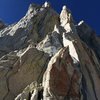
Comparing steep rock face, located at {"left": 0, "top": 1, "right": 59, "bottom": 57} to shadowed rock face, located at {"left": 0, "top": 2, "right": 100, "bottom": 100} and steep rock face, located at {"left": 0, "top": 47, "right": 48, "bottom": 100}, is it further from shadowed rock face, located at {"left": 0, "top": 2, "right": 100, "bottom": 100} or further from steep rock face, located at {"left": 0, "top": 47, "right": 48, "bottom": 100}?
steep rock face, located at {"left": 0, "top": 47, "right": 48, "bottom": 100}

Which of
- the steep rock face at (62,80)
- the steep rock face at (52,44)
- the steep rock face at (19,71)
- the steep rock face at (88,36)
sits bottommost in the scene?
the steep rock face at (62,80)

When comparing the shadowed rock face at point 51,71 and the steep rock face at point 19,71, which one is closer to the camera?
the shadowed rock face at point 51,71

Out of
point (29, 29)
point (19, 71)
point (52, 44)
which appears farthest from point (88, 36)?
point (19, 71)

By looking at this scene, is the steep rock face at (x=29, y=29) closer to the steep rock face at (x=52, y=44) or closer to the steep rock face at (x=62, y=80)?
the steep rock face at (x=52, y=44)

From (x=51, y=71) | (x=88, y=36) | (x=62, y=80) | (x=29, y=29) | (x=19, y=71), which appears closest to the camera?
(x=62, y=80)

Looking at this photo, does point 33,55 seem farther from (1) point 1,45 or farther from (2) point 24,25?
(2) point 24,25

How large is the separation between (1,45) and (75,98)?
36997mm

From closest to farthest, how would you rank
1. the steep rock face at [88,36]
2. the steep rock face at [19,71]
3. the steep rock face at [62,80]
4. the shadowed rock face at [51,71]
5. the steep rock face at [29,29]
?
the steep rock face at [62,80], the shadowed rock face at [51,71], the steep rock face at [19,71], the steep rock face at [29,29], the steep rock face at [88,36]

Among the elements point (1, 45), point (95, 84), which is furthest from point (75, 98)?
point (1, 45)

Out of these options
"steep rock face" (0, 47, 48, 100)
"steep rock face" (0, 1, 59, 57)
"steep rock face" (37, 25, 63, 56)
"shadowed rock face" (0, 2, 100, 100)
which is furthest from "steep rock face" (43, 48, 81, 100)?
"steep rock face" (0, 1, 59, 57)

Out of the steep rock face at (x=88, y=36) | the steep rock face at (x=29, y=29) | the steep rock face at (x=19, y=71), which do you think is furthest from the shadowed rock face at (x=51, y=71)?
the steep rock face at (x=88, y=36)

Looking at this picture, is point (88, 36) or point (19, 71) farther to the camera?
point (88, 36)

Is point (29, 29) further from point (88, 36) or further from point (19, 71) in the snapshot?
point (19, 71)

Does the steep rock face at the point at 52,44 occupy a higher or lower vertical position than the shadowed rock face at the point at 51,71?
higher
